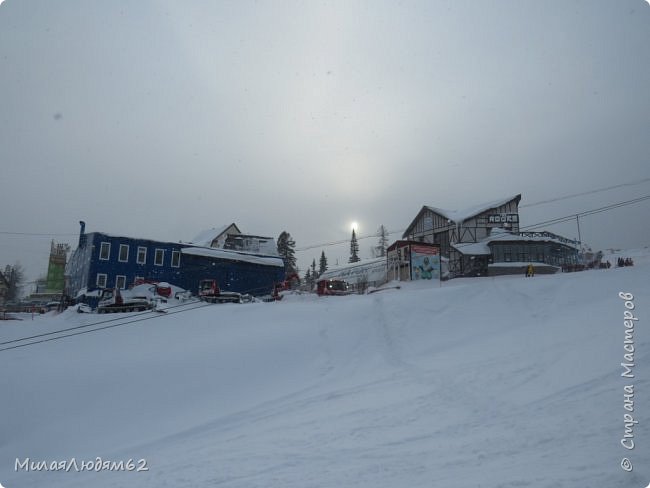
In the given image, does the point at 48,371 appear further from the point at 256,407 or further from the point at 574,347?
the point at 574,347

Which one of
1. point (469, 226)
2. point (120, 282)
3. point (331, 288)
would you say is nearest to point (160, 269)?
point (120, 282)

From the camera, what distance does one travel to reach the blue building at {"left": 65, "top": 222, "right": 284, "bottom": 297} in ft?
121

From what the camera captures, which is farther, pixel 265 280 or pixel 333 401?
pixel 265 280

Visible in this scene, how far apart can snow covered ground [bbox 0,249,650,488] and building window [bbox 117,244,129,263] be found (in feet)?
40.7

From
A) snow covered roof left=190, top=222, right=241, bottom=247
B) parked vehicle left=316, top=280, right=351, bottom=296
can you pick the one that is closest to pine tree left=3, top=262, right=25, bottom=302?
snow covered roof left=190, top=222, right=241, bottom=247

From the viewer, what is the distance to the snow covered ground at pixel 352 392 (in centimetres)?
784

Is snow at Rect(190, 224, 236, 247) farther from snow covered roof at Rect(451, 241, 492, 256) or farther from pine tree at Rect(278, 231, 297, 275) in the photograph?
snow covered roof at Rect(451, 241, 492, 256)

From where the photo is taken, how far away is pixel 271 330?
839 inches

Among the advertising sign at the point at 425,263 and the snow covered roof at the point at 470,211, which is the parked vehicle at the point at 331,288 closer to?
the advertising sign at the point at 425,263

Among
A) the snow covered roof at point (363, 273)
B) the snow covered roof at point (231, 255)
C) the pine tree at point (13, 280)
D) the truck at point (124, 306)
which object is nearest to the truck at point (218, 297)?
the truck at point (124, 306)

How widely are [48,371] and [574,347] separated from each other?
2055cm

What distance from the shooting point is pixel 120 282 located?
123ft

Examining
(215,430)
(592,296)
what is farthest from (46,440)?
(592,296)

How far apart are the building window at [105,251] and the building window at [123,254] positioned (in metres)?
0.92
